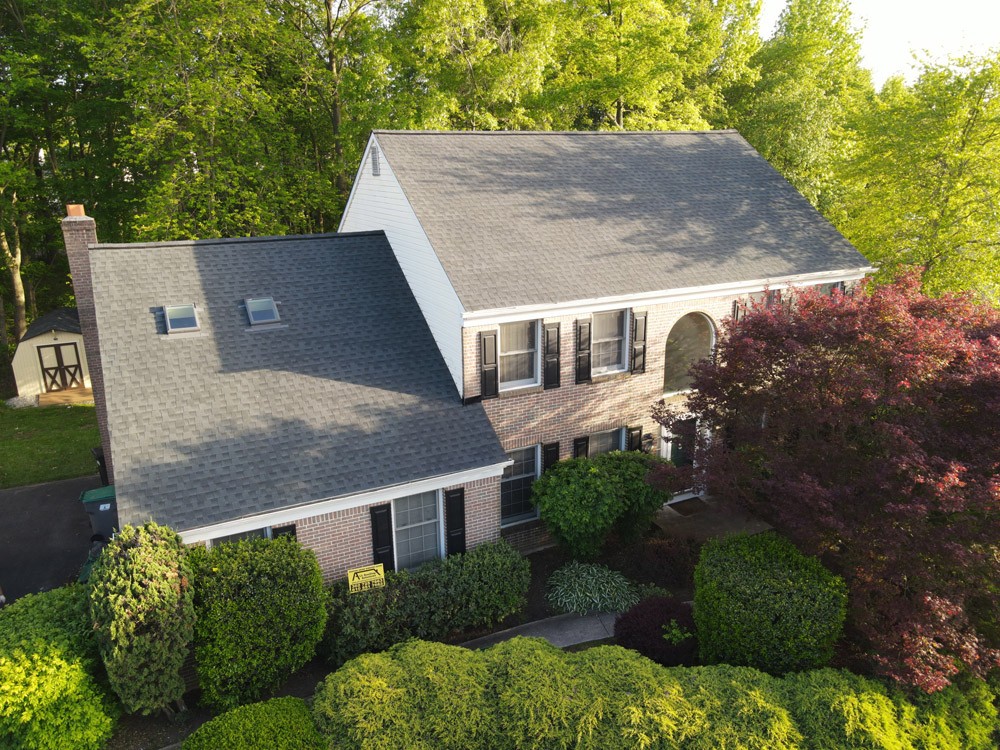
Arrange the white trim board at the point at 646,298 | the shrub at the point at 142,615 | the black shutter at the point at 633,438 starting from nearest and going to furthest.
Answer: the shrub at the point at 142,615 → the white trim board at the point at 646,298 → the black shutter at the point at 633,438

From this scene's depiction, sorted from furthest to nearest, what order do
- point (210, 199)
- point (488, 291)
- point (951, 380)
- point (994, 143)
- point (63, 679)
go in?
point (210, 199)
point (994, 143)
point (488, 291)
point (951, 380)
point (63, 679)

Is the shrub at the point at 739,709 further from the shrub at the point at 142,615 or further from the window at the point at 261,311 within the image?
the window at the point at 261,311

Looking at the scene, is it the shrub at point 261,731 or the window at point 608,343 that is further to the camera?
the window at point 608,343

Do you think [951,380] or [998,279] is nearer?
[951,380]

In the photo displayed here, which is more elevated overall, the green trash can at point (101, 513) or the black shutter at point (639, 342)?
the black shutter at point (639, 342)

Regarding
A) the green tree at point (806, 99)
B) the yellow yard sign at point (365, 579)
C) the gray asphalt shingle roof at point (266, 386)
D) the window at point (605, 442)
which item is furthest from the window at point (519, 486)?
the green tree at point (806, 99)

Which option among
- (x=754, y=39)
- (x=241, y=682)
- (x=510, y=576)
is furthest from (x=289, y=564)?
(x=754, y=39)

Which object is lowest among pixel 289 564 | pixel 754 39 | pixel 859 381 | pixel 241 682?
pixel 241 682

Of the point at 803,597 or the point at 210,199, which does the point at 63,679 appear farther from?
the point at 210,199
